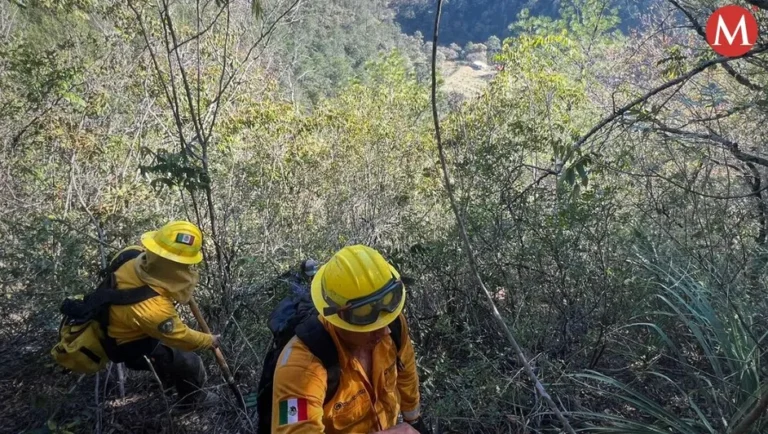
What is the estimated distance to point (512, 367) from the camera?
359 cm

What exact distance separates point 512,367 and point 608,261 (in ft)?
3.57

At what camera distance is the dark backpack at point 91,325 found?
3.09m

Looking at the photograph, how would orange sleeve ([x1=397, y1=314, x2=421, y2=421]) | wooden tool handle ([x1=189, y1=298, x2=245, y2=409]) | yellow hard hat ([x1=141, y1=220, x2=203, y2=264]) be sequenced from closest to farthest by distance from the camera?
1. orange sleeve ([x1=397, y1=314, x2=421, y2=421])
2. yellow hard hat ([x1=141, y1=220, x2=203, y2=264])
3. wooden tool handle ([x1=189, y1=298, x2=245, y2=409])

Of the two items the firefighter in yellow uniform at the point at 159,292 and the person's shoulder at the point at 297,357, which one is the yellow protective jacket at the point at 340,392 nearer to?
the person's shoulder at the point at 297,357

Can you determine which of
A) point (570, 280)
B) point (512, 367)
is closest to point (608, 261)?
point (570, 280)

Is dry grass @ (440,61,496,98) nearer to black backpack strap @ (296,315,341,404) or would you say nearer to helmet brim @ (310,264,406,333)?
helmet brim @ (310,264,406,333)

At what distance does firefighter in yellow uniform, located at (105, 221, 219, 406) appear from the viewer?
3059mm

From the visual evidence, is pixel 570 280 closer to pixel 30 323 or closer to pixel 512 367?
pixel 512 367

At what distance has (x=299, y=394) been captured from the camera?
187 cm

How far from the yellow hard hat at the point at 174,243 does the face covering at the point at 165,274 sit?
7cm

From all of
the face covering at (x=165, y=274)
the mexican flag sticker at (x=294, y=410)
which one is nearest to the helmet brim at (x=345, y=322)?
the mexican flag sticker at (x=294, y=410)

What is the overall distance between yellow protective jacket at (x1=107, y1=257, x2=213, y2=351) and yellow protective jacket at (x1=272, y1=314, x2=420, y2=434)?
1.43 meters

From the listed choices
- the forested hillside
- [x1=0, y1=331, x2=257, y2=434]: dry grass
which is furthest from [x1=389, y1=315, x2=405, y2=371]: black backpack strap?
[x1=0, y1=331, x2=257, y2=434]: dry grass

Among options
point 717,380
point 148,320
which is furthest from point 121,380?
point 717,380
